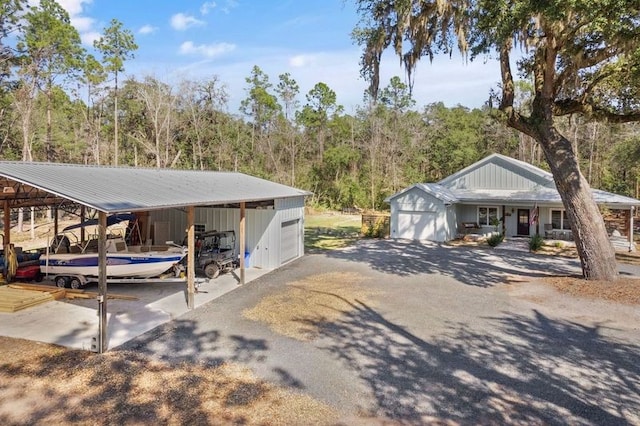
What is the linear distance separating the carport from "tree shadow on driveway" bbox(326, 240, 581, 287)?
4093 millimetres

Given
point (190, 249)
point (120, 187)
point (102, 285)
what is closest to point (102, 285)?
point (102, 285)

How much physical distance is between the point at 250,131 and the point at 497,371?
43.2 m

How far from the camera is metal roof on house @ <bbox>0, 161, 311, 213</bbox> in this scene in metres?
7.45

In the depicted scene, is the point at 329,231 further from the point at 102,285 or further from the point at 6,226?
the point at 102,285

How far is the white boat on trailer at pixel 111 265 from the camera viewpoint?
11320mm

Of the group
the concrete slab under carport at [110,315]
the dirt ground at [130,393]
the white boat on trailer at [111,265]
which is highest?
the white boat on trailer at [111,265]

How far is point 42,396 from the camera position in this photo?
5738mm

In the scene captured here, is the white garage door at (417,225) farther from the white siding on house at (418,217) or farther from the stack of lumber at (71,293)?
the stack of lumber at (71,293)

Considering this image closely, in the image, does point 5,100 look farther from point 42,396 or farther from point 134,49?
point 42,396

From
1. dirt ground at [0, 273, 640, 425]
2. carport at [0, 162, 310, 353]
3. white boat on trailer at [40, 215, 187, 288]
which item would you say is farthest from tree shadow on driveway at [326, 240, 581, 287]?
dirt ground at [0, 273, 640, 425]

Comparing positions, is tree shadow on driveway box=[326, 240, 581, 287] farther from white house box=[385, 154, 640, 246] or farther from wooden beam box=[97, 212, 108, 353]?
wooden beam box=[97, 212, 108, 353]

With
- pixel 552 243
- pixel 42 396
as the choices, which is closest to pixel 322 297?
pixel 42 396

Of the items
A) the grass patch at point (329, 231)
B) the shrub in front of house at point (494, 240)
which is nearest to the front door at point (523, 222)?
the shrub in front of house at point (494, 240)

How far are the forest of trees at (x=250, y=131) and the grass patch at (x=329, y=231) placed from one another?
513 centimetres
